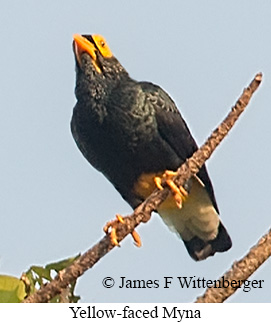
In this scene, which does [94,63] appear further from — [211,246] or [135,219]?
[135,219]

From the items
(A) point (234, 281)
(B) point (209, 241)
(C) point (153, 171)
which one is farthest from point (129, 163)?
(A) point (234, 281)

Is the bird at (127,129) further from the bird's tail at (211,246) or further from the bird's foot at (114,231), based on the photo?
the bird's foot at (114,231)

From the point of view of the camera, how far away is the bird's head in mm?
6094

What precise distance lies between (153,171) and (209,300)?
2.48 meters

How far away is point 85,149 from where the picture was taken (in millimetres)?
5988

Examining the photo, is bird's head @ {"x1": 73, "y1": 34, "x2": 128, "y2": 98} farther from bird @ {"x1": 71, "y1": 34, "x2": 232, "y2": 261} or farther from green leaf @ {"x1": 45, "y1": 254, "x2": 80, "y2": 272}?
green leaf @ {"x1": 45, "y1": 254, "x2": 80, "y2": 272}

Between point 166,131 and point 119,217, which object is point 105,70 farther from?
point 119,217

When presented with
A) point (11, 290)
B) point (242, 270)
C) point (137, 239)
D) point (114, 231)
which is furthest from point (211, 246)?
point (11, 290)

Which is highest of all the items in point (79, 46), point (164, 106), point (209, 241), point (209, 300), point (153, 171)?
point (79, 46)

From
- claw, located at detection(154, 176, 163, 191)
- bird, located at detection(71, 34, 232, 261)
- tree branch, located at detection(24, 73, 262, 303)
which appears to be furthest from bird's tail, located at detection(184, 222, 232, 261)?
tree branch, located at detection(24, 73, 262, 303)

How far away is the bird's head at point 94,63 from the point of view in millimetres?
6094

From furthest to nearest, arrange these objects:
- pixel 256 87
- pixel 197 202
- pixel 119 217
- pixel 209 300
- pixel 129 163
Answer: pixel 197 202
pixel 129 163
pixel 119 217
pixel 256 87
pixel 209 300

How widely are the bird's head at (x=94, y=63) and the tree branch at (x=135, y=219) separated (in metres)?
2.16

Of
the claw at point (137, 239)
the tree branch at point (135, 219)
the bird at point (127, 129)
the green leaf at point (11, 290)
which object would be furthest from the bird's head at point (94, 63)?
the green leaf at point (11, 290)
